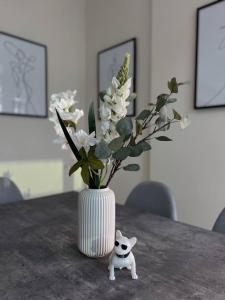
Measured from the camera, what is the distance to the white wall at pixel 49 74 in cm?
221

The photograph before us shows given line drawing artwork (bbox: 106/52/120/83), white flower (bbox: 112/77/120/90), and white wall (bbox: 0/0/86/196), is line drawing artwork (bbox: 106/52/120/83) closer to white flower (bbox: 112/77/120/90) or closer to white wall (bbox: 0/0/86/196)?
white wall (bbox: 0/0/86/196)

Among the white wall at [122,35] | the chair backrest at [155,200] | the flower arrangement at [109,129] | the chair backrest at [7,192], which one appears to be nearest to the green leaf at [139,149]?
the flower arrangement at [109,129]

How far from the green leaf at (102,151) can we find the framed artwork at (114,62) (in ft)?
5.16

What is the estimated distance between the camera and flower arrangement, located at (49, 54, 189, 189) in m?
0.70

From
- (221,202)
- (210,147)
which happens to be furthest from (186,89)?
(221,202)

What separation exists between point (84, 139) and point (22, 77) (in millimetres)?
1764

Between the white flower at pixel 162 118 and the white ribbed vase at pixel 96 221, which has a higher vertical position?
the white flower at pixel 162 118

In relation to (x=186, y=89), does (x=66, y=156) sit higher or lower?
A: lower

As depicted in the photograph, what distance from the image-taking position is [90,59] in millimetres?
2719

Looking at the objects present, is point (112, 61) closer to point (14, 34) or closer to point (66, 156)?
point (14, 34)

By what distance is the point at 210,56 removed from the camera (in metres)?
1.66

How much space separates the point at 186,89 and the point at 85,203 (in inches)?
52.5

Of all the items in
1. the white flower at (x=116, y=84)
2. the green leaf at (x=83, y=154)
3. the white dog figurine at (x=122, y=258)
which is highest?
the white flower at (x=116, y=84)

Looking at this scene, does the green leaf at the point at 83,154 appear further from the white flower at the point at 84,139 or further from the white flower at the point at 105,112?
the white flower at the point at 105,112
